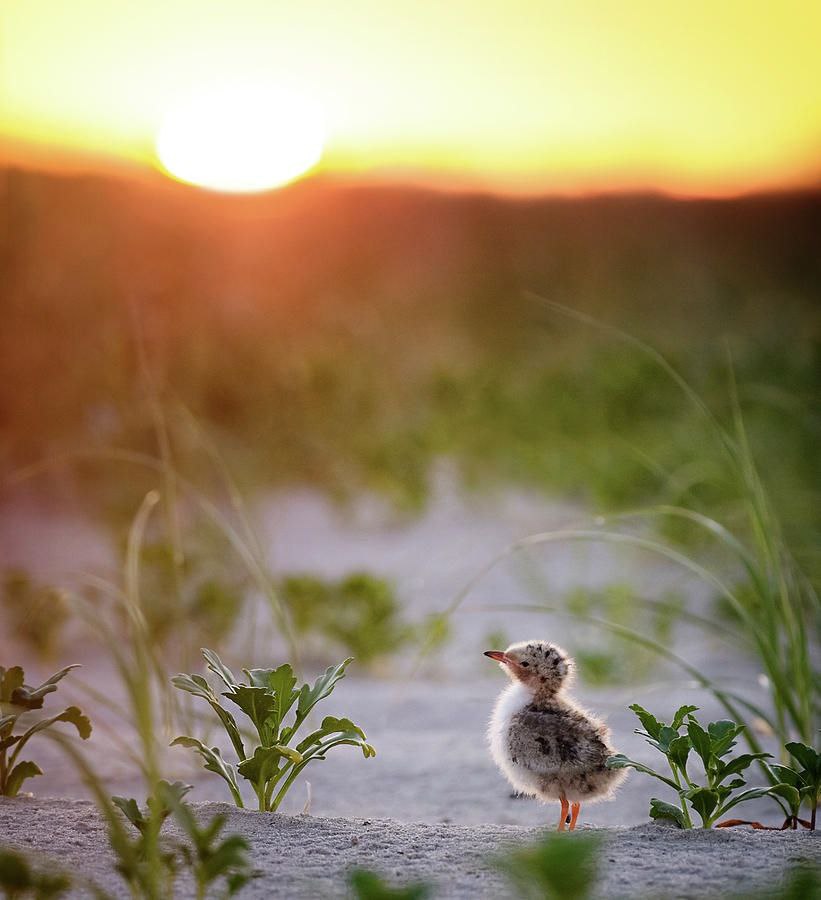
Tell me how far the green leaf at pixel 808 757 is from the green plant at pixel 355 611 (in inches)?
92.6

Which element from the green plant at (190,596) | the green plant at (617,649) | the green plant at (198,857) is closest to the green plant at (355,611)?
the green plant at (190,596)

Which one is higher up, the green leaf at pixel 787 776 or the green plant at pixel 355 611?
the green plant at pixel 355 611

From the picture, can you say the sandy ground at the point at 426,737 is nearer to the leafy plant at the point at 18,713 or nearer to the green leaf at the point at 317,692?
the leafy plant at the point at 18,713

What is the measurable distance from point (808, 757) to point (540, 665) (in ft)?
1.72

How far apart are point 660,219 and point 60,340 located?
13344 millimetres

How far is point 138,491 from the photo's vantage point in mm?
5836

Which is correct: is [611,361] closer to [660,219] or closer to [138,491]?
[138,491]

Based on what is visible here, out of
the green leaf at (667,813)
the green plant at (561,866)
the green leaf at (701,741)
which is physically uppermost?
the green leaf at (701,741)

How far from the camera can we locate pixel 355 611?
4211mm

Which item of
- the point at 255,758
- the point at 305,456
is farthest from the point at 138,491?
the point at 255,758

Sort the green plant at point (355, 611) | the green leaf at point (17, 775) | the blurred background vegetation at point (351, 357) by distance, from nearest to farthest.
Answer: the green leaf at point (17, 775)
the green plant at point (355, 611)
the blurred background vegetation at point (351, 357)

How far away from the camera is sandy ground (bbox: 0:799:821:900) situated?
142 centimetres

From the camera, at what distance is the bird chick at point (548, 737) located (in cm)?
186

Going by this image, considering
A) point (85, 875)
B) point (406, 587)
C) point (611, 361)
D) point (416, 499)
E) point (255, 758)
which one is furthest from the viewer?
point (611, 361)
